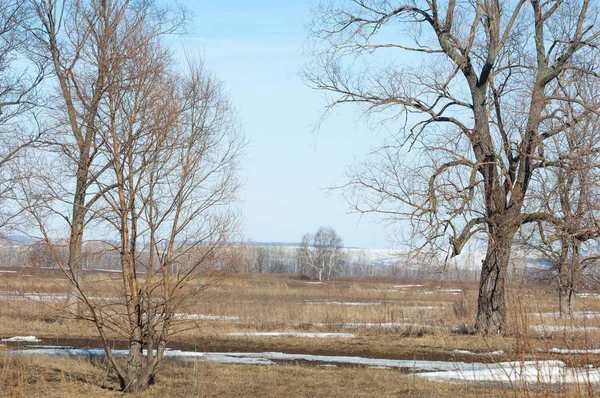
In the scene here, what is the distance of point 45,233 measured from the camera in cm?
877

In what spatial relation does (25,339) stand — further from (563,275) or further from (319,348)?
(563,275)

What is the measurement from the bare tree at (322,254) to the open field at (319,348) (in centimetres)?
8012

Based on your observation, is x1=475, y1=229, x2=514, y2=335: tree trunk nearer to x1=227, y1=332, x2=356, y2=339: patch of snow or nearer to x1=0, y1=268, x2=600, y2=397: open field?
x1=0, y1=268, x2=600, y2=397: open field

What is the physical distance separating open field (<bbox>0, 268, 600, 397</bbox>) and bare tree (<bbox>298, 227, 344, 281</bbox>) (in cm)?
8012

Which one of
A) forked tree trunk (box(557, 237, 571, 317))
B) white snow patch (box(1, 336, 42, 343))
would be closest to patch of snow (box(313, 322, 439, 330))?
forked tree trunk (box(557, 237, 571, 317))

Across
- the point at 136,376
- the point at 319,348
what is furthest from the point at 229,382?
the point at 319,348

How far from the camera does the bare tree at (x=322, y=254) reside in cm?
10581

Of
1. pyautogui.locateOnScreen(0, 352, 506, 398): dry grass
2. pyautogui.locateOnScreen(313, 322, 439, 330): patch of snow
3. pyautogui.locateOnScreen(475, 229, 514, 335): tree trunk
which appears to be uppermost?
pyautogui.locateOnScreen(475, 229, 514, 335): tree trunk

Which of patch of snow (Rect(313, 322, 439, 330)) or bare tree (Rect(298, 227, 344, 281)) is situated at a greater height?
bare tree (Rect(298, 227, 344, 281))

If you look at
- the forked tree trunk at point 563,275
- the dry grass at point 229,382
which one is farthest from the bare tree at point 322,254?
the dry grass at point 229,382

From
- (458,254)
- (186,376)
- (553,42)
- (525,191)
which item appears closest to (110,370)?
(186,376)

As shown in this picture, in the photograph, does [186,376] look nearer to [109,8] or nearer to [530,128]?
[109,8]

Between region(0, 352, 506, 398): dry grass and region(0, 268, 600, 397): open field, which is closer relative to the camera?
region(0, 268, 600, 397): open field

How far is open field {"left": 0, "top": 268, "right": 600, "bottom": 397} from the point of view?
699 centimetres
